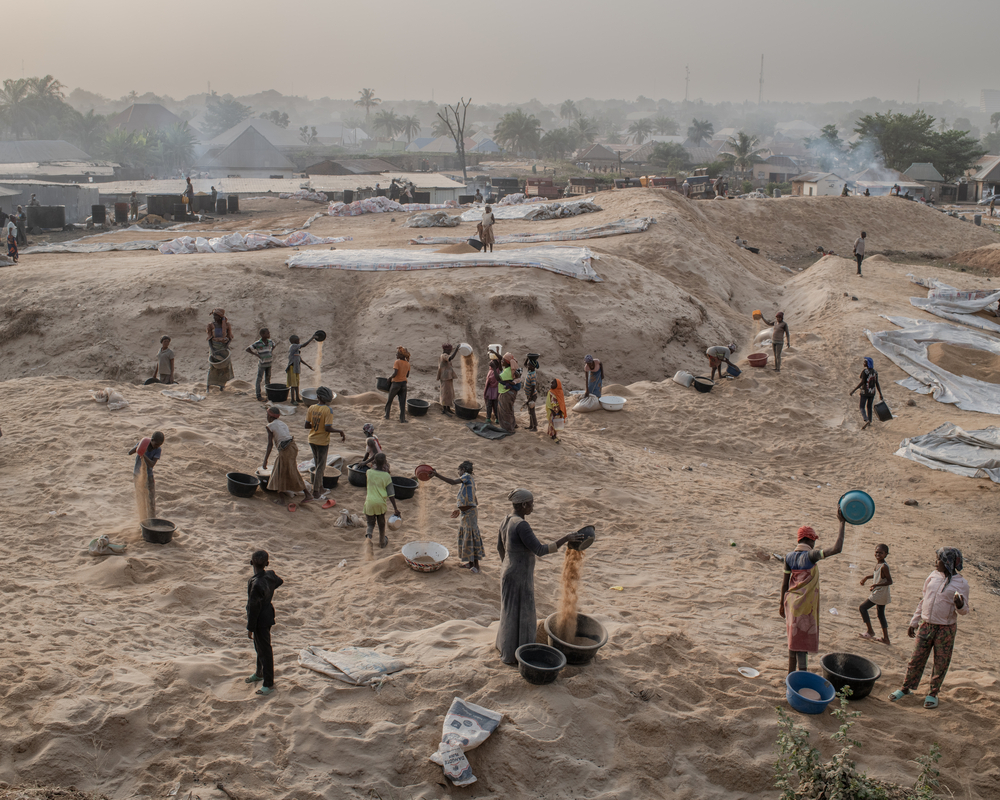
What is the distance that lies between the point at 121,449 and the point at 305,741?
643 centimetres

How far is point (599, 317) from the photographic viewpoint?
17922mm

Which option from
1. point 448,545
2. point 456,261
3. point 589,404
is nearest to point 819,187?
point 456,261

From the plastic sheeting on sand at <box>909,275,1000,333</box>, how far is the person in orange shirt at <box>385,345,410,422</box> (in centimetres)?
1556

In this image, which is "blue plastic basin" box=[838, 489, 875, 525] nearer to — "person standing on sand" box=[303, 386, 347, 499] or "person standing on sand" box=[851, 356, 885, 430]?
"person standing on sand" box=[303, 386, 347, 499]

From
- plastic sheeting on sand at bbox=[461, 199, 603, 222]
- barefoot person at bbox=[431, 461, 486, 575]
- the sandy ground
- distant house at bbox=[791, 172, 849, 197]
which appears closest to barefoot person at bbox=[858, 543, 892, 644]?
the sandy ground

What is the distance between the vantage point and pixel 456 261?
62.7 feet

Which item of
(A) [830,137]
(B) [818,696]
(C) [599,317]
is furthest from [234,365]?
(A) [830,137]

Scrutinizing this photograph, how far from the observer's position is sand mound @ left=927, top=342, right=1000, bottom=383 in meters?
17.0

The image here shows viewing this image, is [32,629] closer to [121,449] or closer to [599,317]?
[121,449]

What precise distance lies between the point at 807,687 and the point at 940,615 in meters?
1.15

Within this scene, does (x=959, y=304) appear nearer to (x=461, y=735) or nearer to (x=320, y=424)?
(x=320, y=424)

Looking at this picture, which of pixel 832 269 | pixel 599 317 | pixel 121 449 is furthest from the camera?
pixel 832 269

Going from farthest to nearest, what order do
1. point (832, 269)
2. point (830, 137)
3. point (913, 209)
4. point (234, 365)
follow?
point (830, 137)
point (913, 209)
point (832, 269)
point (234, 365)

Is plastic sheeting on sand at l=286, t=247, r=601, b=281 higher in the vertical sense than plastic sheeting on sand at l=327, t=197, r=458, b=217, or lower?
lower
